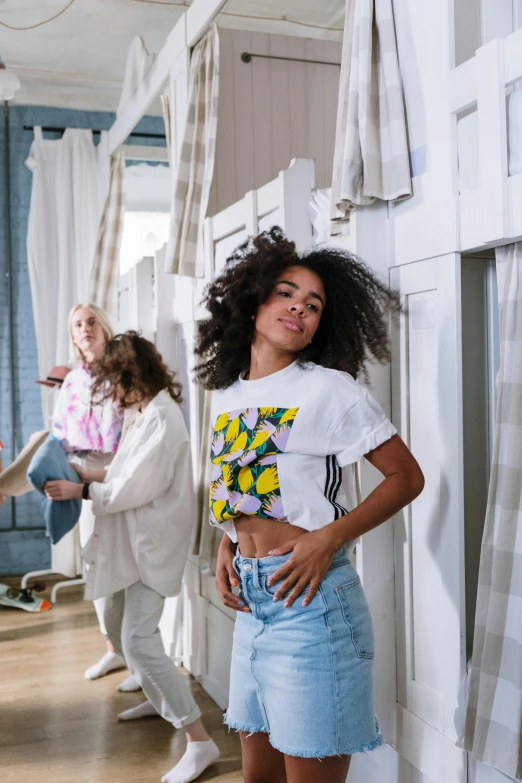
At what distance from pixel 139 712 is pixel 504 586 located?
1890mm

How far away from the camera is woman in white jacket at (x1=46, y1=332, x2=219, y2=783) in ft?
8.96

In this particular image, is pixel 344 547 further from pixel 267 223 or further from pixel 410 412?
pixel 267 223

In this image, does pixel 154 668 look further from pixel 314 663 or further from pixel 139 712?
pixel 314 663

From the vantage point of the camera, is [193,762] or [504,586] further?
[193,762]

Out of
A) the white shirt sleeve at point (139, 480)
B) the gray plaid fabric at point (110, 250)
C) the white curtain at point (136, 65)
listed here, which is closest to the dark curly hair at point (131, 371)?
the white shirt sleeve at point (139, 480)

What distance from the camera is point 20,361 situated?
5.46 metres

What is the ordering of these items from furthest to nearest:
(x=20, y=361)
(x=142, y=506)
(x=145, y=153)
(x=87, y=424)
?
(x=145, y=153)
(x=20, y=361)
(x=87, y=424)
(x=142, y=506)

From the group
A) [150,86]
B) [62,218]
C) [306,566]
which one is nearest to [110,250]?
[62,218]

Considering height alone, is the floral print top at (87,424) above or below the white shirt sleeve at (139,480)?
above

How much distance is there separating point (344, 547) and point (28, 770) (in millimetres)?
1666

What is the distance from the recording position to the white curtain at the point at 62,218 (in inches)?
214

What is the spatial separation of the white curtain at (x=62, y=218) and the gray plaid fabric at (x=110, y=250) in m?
0.35

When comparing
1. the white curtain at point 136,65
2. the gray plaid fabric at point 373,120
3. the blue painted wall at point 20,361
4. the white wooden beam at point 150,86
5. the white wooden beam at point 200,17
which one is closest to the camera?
the gray plaid fabric at point 373,120

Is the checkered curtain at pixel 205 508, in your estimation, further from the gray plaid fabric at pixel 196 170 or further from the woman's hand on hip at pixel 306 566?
the woman's hand on hip at pixel 306 566
